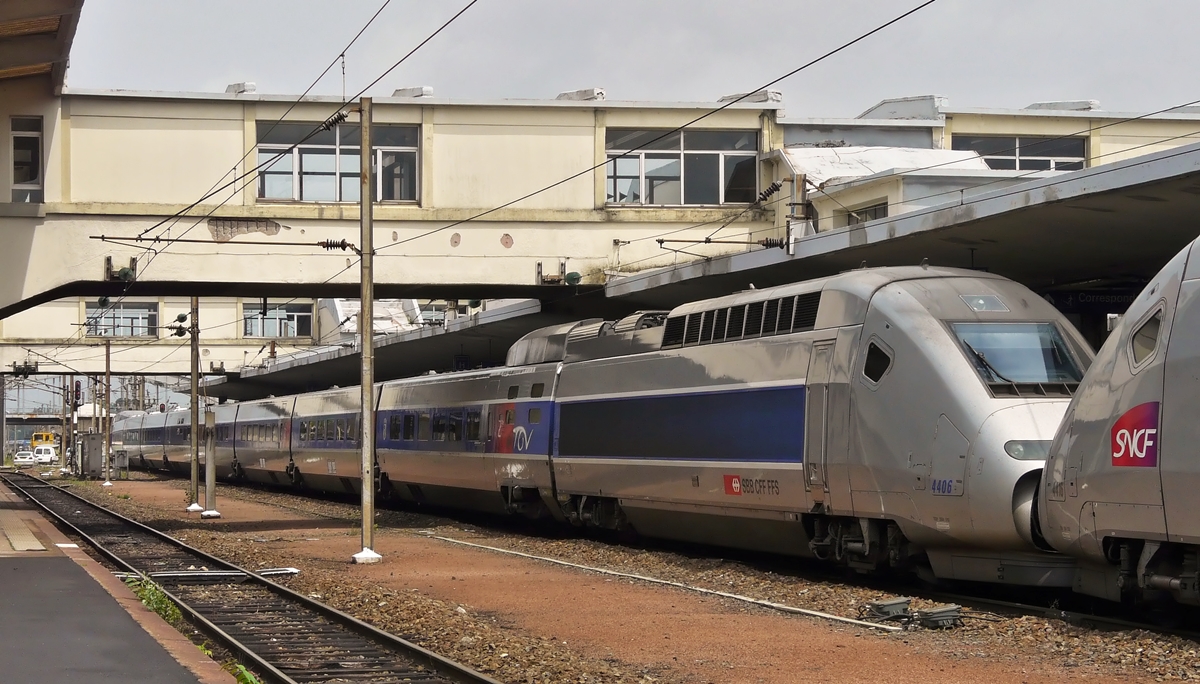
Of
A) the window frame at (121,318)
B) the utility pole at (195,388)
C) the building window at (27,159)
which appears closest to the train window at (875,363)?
the building window at (27,159)

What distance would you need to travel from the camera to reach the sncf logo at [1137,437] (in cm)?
1029

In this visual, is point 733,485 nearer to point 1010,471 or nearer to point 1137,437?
point 1010,471

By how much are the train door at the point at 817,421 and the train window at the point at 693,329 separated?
315cm

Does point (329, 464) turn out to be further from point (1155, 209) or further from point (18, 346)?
point (1155, 209)

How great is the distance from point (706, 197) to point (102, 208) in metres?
11.0

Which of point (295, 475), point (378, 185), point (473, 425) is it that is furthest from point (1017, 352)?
point (295, 475)

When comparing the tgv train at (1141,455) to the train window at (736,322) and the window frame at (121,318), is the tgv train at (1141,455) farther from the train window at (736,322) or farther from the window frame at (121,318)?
the window frame at (121,318)

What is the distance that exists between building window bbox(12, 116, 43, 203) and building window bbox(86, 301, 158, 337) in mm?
35791

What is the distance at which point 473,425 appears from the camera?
1081 inches

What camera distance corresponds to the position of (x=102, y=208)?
25.1m

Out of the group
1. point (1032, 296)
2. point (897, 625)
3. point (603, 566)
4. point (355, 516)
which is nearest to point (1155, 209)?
point (1032, 296)

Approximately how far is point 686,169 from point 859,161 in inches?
573

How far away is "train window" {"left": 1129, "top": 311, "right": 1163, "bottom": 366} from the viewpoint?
420 inches

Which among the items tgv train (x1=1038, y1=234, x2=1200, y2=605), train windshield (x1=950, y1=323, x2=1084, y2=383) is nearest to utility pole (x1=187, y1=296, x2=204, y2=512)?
train windshield (x1=950, y1=323, x2=1084, y2=383)
